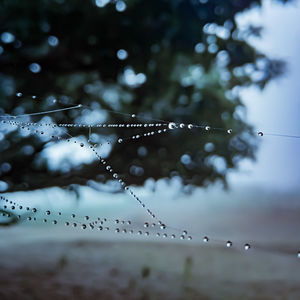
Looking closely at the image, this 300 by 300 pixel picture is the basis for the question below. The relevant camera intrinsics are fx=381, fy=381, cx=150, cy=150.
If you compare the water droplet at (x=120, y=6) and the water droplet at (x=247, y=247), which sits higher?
the water droplet at (x=120, y=6)

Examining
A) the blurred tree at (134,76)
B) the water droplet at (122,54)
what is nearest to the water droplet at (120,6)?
the blurred tree at (134,76)

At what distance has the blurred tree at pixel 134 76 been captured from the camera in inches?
37.7

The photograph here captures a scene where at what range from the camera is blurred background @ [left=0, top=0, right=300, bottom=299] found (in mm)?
904

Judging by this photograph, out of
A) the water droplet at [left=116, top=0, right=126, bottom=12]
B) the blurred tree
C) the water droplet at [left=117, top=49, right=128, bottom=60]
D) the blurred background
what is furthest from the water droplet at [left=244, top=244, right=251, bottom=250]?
the water droplet at [left=116, top=0, right=126, bottom=12]

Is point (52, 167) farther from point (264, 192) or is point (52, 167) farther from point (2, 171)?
point (264, 192)

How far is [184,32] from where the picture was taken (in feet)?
3.19

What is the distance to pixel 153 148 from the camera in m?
0.99

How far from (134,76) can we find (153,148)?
0.20 m

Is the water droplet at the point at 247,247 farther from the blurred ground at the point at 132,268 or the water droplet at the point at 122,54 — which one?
the water droplet at the point at 122,54

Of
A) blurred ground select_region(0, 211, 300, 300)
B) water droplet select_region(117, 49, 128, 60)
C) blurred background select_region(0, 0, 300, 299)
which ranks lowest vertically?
blurred ground select_region(0, 211, 300, 300)

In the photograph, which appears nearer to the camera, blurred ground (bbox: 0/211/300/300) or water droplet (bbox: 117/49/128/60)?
blurred ground (bbox: 0/211/300/300)

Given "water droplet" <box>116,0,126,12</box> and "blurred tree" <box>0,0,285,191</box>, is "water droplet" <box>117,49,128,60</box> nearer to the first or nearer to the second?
"blurred tree" <box>0,0,285,191</box>

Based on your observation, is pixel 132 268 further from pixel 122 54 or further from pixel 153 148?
pixel 122 54

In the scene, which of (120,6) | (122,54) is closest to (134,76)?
(122,54)
